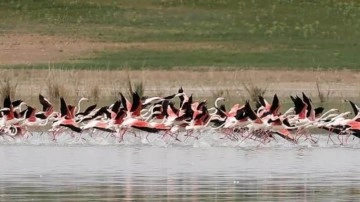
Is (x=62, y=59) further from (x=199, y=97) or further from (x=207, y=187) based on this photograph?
(x=207, y=187)

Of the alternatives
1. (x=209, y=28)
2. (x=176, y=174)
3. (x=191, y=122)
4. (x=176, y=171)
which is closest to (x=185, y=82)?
(x=191, y=122)

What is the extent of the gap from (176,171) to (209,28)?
132 feet

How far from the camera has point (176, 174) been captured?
59.2 feet

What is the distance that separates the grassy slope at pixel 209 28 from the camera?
48750 mm

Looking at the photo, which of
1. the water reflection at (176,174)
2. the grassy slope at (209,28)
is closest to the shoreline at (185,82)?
the grassy slope at (209,28)

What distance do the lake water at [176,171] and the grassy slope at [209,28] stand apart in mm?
23613

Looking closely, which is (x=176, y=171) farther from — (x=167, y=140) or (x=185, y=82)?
(x=185, y=82)

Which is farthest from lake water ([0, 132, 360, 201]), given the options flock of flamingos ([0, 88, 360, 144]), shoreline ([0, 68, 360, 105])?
shoreline ([0, 68, 360, 105])

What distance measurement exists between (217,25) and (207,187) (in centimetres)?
4288

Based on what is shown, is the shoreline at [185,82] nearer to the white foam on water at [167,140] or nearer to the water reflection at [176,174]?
the white foam on water at [167,140]

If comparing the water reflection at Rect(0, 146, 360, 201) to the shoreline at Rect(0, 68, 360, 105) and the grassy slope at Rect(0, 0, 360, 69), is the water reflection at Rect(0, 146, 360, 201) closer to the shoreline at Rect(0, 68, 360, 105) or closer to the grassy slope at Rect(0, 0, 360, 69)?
the shoreline at Rect(0, 68, 360, 105)

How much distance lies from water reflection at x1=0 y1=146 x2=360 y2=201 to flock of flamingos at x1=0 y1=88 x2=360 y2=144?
2.37 ft

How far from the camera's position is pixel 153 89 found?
3603cm

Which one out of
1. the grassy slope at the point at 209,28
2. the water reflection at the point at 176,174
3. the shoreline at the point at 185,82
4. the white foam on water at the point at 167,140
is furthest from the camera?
the grassy slope at the point at 209,28
